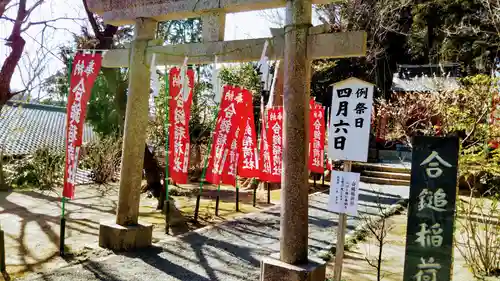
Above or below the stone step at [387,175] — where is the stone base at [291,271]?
below

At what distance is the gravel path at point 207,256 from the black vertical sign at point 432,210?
6.56ft

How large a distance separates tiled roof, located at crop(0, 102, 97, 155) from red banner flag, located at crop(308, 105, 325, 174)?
11672mm

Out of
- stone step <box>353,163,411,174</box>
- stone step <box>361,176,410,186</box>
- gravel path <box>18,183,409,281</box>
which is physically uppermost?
stone step <box>353,163,411,174</box>

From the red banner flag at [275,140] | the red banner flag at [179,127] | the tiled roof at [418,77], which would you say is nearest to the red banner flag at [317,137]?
the red banner flag at [275,140]

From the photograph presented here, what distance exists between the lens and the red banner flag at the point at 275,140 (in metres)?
10.8

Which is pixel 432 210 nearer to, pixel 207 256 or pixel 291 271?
pixel 291 271

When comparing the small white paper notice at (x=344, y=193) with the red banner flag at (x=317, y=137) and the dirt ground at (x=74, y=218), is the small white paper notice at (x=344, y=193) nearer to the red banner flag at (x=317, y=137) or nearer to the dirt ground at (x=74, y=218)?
the dirt ground at (x=74, y=218)

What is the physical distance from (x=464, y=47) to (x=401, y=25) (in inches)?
296

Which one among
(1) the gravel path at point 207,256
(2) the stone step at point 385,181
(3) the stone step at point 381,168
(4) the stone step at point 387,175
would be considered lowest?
(1) the gravel path at point 207,256

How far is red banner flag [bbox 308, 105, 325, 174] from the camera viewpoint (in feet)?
40.5

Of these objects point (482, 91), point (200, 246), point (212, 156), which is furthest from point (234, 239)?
point (482, 91)

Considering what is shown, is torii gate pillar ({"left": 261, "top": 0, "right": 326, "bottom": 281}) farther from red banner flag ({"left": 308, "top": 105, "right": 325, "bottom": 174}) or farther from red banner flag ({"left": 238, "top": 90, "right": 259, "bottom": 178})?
red banner flag ({"left": 308, "top": 105, "right": 325, "bottom": 174})

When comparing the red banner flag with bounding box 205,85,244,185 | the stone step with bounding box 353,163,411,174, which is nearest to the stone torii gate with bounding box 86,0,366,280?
the red banner flag with bounding box 205,85,244,185

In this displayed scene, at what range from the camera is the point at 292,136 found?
460 centimetres
